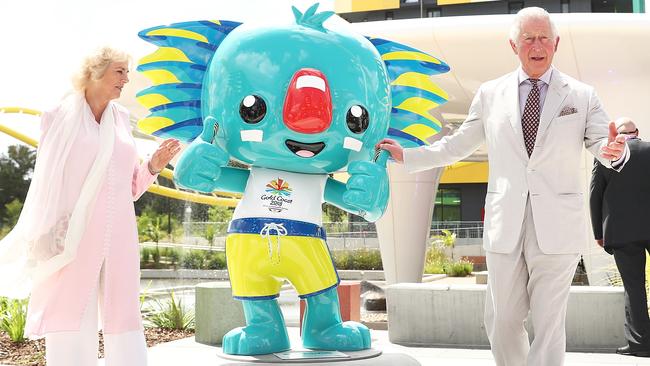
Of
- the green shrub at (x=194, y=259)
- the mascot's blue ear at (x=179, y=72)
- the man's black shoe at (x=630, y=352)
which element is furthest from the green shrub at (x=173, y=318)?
the green shrub at (x=194, y=259)

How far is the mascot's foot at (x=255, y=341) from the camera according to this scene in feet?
14.4

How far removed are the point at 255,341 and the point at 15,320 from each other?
3442 millimetres

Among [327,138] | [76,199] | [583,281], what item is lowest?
[583,281]

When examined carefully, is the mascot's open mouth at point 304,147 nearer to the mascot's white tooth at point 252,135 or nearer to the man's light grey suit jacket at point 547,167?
the mascot's white tooth at point 252,135

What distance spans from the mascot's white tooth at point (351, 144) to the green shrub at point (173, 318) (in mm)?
4199

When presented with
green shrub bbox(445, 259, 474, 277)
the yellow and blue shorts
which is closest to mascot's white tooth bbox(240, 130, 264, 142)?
the yellow and blue shorts

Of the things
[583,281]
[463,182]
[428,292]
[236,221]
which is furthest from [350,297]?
[463,182]

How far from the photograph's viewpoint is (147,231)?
3094 centimetres

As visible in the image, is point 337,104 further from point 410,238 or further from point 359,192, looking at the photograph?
point 410,238

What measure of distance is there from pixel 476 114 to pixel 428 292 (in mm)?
3338

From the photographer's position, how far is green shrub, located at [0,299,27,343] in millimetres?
6852

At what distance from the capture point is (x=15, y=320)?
685 centimetres

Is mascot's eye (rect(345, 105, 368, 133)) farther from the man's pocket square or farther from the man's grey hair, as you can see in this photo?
the man's pocket square

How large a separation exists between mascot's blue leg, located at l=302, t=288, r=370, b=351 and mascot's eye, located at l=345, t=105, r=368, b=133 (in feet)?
3.21
